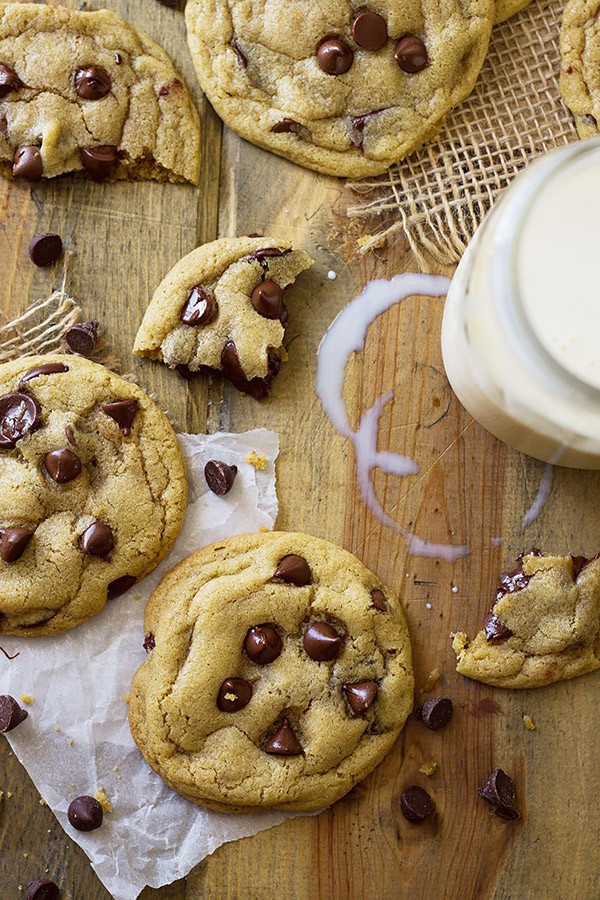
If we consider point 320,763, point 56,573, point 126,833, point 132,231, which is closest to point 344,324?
point 132,231

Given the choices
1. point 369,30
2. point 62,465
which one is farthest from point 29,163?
point 369,30

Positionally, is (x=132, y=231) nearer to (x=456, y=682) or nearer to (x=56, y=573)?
(x=56, y=573)

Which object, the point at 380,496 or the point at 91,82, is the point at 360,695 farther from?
the point at 91,82

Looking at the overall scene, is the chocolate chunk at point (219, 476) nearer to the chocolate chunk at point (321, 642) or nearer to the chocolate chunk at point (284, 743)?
the chocolate chunk at point (321, 642)

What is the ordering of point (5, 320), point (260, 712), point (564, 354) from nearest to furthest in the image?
point (564, 354)
point (260, 712)
point (5, 320)

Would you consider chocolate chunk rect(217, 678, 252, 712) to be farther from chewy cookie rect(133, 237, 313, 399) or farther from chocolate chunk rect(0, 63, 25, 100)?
chocolate chunk rect(0, 63, 25, 100)

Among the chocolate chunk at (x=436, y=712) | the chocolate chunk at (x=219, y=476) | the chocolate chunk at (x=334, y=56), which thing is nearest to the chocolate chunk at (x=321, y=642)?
the chocolate chunk at (x=436, y=712)

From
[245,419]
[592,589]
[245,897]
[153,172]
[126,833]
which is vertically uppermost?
[153,172]
